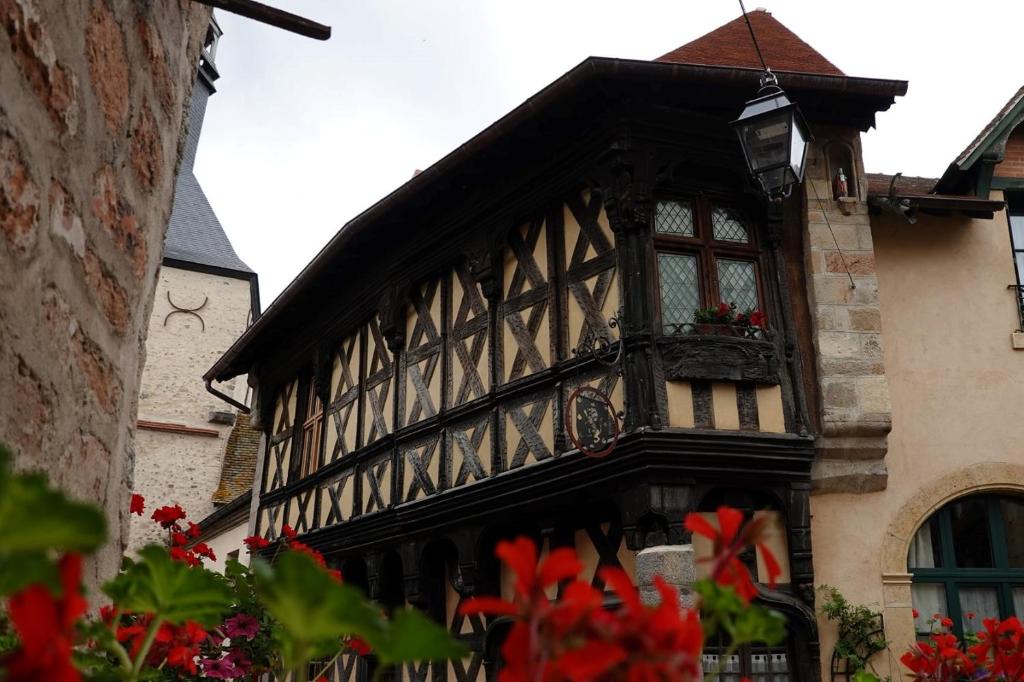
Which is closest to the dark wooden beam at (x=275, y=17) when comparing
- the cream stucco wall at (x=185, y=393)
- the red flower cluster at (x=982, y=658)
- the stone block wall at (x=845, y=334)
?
the red flower cluster at (x=982, y=658)

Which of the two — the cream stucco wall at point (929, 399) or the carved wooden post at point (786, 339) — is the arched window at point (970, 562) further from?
the carved wooden post at point (786, 339)

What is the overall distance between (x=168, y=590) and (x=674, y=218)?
712 cm

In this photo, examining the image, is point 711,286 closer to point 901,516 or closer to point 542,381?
point 542,381

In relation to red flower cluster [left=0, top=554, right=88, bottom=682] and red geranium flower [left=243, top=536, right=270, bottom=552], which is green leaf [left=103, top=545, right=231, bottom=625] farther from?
red geranium flower [left=243, top=536, right=270, bottom=552]

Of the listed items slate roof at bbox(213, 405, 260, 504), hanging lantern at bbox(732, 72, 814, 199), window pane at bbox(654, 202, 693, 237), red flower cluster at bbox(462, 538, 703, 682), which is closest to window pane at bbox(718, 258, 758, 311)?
window pane at bbox(654, 202, 693, 237)

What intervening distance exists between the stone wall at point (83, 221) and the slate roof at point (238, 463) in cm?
2015

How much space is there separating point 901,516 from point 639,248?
9.70 ft

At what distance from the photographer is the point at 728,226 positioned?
25.5ft

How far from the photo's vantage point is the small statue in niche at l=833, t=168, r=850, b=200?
789cm

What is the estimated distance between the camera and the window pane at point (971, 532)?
7.74m

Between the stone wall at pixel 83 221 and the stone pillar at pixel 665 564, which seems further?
the stone pillar at pixel 665 564

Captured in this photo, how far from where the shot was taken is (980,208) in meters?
8.05

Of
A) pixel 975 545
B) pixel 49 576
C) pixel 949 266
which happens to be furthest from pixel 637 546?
pixel 49 576

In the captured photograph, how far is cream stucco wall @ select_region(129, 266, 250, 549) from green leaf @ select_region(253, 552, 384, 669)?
2111 centimetres
